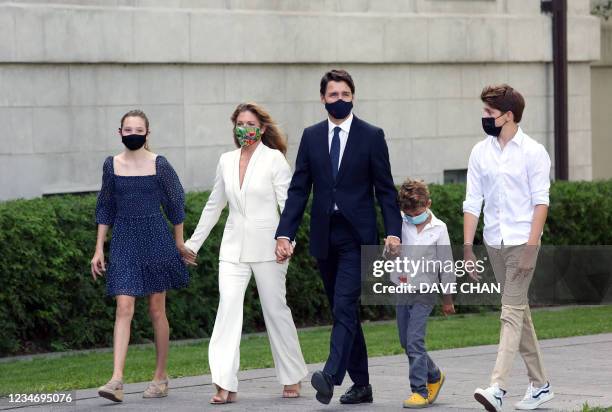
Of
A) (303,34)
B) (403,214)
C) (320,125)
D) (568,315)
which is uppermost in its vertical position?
(303,34)

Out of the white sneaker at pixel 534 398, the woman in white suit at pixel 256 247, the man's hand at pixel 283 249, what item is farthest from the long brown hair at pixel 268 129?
the white sneaker at pixel 534 398

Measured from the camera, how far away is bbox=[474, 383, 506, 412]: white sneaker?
835 centimetres

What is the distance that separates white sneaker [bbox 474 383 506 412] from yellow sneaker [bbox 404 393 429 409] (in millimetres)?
621

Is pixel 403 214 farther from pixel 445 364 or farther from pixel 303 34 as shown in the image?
pixel 303 34

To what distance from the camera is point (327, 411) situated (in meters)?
8.95

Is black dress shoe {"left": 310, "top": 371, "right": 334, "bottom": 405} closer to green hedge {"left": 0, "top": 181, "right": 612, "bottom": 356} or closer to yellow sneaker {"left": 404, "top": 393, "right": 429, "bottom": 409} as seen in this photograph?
yellow sneaker {"left": 404, "top": 393, "right": 429, "bottom": 409}

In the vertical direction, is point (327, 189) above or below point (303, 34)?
below

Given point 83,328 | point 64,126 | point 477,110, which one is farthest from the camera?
point 477,110

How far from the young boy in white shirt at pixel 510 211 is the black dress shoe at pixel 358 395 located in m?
0.97

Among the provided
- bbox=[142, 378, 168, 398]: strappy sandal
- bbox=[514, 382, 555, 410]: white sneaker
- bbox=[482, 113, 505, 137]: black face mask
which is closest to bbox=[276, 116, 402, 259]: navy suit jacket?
bbox=[482, 113, 505, 137]: black face mask

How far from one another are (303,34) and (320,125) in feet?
27.0

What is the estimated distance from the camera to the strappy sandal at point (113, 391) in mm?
9188

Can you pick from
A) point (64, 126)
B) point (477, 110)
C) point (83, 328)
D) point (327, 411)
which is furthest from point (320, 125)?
point (477, 110)

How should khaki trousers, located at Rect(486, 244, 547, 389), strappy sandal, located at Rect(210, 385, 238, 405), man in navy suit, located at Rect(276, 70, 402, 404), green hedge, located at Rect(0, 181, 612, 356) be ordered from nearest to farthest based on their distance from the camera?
khaki trousers, located at Rect(486, 244, 547, 389) < man in navy suit, located at Rect(276, 70, 402, 404) < strappy sandal, located at Rect(210, 385, 238, 405) < green hedge, located at Rect(0, 181, 612, 356)
